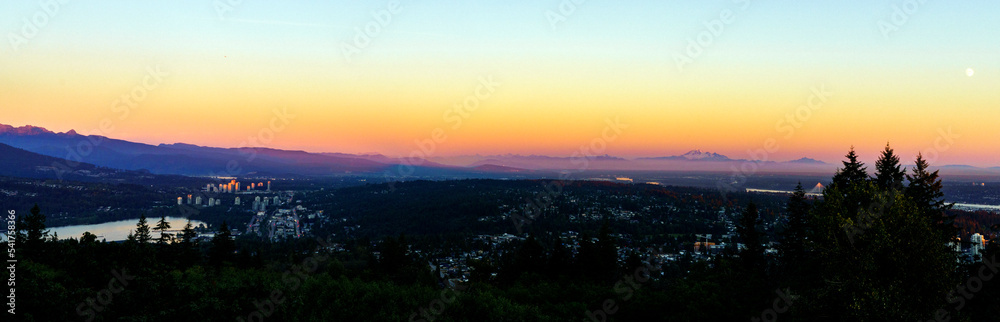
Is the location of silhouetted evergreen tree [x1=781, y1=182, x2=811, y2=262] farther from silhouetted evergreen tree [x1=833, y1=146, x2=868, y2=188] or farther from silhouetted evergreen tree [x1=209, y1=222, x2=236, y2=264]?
silhouetted evergreen tree [x1=209, y1=222, x2=236, y2=264]

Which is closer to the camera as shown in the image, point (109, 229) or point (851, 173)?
point (851, 173)

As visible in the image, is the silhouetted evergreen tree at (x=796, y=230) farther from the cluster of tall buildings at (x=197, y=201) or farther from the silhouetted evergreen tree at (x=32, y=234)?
the cluster of tall buildings at (x=197, y=201)

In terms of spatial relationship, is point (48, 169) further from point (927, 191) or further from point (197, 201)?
point (927, 191)

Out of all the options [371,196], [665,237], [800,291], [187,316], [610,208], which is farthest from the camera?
[371,196]

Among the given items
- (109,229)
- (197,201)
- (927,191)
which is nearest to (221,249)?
(927,191)

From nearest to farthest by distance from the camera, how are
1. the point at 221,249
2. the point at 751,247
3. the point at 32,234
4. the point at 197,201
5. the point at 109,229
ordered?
1. the point at 32,234
2. the point at 751,247
3. the point at 221,249
4. the point at 109,229
5. the point at 197,201

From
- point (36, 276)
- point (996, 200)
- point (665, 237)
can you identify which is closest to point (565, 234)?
point (665, 237)

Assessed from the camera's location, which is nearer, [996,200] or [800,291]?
[800,291]

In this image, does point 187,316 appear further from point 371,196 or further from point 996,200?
point 996,200
